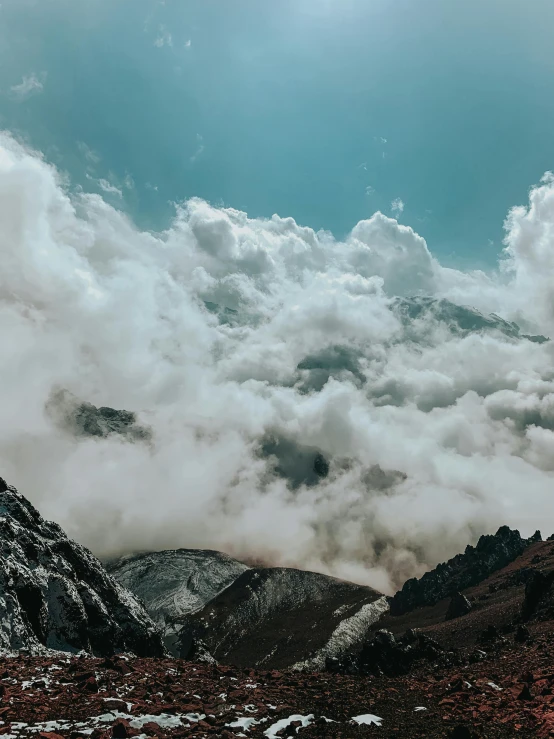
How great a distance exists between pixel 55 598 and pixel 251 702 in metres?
39.2

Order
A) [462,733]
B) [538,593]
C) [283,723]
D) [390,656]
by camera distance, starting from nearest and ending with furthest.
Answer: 1. [462,733]
2. [283,723]
3. [390,656]
4. [538,593]

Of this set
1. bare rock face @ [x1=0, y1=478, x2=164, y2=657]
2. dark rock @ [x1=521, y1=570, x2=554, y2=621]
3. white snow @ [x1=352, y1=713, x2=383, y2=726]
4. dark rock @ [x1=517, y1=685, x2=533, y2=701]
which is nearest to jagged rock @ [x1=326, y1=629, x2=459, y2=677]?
bare rock face @ [x1=0, y1=478, x2=164, y2=657]

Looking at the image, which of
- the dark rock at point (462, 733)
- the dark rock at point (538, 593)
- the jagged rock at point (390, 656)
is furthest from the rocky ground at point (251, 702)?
the dark rock at point (538, 593)

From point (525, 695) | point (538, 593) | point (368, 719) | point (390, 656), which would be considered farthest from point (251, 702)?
point (538, 593)

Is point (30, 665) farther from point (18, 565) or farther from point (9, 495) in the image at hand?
point (9, 495)

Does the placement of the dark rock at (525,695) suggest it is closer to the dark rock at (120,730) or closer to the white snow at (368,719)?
the white snow at (368,719)

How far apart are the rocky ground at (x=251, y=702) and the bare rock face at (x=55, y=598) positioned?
13.0 meters

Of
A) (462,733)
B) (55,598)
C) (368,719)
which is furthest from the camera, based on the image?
(55,598)

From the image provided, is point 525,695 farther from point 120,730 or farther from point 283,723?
point 120,730

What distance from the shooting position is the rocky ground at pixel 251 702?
22.0 m

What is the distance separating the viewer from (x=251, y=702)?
26453 mm

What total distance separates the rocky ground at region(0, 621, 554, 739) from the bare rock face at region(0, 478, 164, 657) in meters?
13.0

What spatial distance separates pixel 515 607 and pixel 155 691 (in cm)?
15912

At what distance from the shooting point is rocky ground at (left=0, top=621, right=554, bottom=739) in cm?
2195
